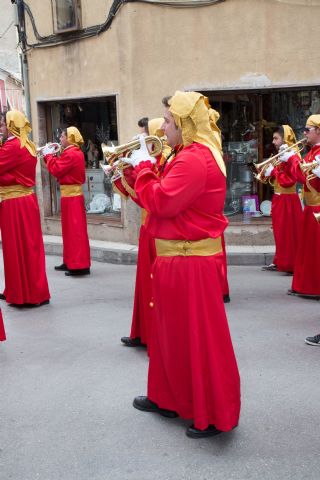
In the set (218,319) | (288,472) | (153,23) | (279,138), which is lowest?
(288,472)

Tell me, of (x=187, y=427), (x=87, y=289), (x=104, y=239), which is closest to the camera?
(x=187, y=427)

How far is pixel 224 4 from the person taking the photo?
884 centimetres

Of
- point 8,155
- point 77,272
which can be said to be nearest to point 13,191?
point 8,155

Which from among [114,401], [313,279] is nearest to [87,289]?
[313,279]

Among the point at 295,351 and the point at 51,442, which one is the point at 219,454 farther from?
the point at 295,351

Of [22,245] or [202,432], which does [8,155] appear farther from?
[202,432]

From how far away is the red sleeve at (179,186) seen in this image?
10.4 feet

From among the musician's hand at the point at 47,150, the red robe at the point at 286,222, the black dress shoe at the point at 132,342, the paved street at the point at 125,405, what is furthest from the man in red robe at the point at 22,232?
the red robe at the point at 286,222

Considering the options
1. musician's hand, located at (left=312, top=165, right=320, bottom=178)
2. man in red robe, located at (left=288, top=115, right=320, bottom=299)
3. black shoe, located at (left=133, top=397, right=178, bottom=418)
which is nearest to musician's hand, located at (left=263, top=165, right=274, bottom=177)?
man in red robe, located at (left=288, top=115, right=320, bottom=299)

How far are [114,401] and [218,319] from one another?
113cm

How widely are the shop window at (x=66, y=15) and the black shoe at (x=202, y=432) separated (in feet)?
27.2

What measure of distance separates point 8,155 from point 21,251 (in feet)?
3.52

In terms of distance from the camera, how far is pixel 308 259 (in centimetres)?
668

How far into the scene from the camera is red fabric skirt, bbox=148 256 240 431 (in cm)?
339
